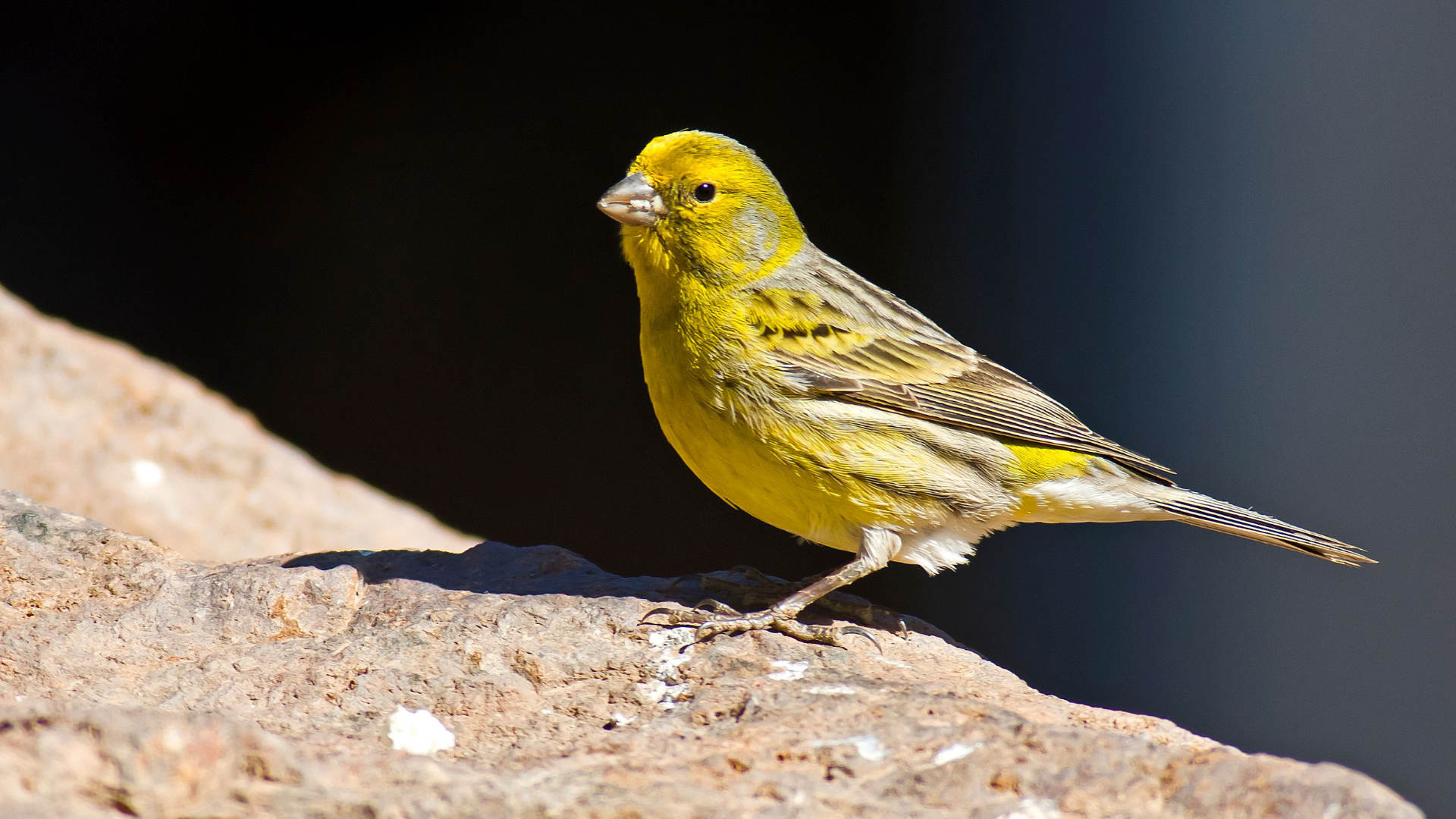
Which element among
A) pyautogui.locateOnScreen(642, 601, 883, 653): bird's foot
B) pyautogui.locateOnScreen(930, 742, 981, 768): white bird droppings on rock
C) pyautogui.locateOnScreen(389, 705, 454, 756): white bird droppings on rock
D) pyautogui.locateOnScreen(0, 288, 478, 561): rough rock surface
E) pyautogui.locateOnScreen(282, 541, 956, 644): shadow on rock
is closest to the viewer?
pyautogui.locateOnScreen(930, 742, 981, 768): white bird droppings on rock

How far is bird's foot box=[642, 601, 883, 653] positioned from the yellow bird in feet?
0.06

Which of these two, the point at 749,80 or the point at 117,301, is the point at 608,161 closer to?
the point at 749,80

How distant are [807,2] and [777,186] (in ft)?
16.3

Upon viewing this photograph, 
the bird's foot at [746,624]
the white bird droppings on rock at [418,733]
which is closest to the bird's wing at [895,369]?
the bird's foot at [746,624]

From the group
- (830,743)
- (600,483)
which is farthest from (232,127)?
(830,743)

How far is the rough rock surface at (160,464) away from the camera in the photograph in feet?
15.9

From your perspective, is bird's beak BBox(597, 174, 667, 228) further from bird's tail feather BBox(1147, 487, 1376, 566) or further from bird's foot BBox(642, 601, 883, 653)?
bird's tail feather BBox(1147, 487, 1376, 566)

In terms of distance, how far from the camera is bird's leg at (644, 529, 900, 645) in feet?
10.9

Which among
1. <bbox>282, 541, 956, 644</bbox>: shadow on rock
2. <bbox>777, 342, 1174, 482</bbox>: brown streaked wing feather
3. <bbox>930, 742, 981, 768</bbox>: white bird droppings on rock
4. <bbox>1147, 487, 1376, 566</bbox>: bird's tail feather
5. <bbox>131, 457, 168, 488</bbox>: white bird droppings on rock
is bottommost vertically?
<bbox>131, 457, 168, 488</bbox>: white bird droppings on rock

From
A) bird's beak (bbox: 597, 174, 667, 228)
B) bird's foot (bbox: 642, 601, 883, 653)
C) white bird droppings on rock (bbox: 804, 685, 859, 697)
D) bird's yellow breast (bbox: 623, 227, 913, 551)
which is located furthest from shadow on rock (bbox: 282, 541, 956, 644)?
bird's beak (bbox: 597, 174, 667, 228)

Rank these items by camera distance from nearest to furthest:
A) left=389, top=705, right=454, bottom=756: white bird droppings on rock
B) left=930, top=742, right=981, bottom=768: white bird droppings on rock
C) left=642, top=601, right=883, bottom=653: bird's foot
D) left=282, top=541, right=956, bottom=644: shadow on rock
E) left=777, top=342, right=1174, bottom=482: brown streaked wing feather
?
left=930, top=742, right=981, bottom=768: white bird droppings on rock
left=389, top=705, right=454, bottom=756: white bird droppings on rock
left=642, top=601, right=883, bottom=653: bird's foot
left=282, top=541, right=956, bottom=644: shadow on rock
left=777, top=342, right=1174, bottom=482: brown streaked wing feather

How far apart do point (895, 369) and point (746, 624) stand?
1.12 m

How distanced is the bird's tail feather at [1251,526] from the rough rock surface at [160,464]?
9.53ft

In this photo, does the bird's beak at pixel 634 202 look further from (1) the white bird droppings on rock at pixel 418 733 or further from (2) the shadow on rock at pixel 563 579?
(1) the white bird droppings on rock at pixel 418 733
